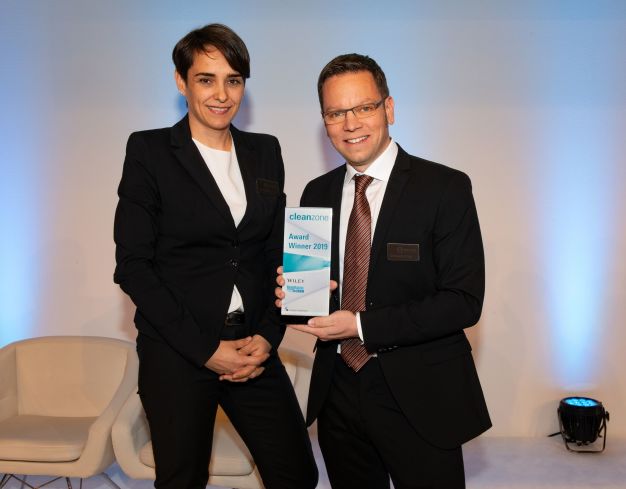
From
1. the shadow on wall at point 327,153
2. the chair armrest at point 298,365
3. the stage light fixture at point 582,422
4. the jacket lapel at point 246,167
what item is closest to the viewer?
the jacket lapel at point 246,167

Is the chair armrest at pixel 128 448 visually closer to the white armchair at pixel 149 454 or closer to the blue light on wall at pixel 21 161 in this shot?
the white armchair at pixel 149 454

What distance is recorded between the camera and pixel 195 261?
7.57 ft

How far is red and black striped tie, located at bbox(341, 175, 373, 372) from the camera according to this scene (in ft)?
7.14

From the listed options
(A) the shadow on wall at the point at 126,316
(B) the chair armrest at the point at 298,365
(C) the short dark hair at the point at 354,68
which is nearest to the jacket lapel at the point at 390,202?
(C) the short dark hair at the point at 354,68

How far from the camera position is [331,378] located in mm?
2297

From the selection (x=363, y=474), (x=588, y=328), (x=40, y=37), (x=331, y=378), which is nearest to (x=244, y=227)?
(x=331, y=378)

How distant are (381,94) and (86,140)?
104 inches

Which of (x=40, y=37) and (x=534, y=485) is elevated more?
(x=40, y=37)

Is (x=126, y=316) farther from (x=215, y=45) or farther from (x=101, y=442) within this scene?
(x=215, y=45)

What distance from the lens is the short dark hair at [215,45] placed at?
2281 millimetres

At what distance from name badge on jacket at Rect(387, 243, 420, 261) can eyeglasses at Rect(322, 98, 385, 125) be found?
428 mm

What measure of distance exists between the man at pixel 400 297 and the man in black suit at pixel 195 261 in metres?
0.31

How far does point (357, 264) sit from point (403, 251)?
0.16m

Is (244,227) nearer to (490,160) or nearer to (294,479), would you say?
(294,479)
